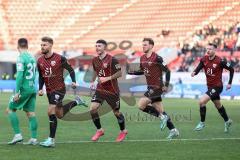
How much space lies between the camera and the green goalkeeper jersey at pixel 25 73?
1198cm

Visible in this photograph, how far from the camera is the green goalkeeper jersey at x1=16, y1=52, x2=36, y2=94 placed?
11977mm

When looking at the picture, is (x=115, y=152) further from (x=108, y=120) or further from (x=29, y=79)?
(x=108, y=120)

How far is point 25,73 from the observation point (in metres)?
12.1

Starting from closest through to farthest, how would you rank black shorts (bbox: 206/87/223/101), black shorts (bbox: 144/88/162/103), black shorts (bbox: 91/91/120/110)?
black shorts (bbox: 91/91/120/110) < black shorts (bbox: 144/88/162/103) < black shorts (bbox: 206/87/223/101)

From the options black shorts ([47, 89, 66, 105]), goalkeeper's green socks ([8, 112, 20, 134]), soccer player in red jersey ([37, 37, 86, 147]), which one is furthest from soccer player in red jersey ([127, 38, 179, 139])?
goalkeeper's green socks ([8, 112, 20, 134])

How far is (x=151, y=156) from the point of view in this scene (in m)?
10.6

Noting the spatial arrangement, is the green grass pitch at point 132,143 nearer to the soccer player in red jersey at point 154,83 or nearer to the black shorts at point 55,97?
the soccer player in red jersey at point 154,83

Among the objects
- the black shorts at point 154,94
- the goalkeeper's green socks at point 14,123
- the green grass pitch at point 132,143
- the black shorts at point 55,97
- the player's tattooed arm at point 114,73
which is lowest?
the green grass pitch at point 132,143

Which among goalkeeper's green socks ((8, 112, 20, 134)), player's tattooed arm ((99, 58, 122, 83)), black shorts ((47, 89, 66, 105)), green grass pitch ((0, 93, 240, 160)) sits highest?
player's tattooed arm ((99, 58, 122, 83))

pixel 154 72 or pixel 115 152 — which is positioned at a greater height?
pixel 154 72

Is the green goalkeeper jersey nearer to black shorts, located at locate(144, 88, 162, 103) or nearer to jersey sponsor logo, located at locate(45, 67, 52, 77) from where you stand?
jersey sponsor logo, located at locate(45, 67, 52, 77)

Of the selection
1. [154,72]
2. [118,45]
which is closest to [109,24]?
[118,45]

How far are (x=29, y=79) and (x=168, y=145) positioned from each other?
2965 mm

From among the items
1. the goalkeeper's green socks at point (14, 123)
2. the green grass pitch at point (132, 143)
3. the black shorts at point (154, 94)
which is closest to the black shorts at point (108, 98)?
the green grass pitch at point (132, 143)
